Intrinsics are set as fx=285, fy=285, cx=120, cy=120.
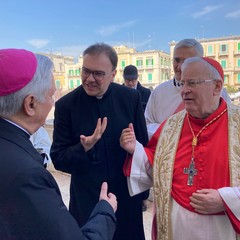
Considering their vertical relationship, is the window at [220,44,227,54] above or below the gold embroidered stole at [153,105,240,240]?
above

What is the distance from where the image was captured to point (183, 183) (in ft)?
6.17

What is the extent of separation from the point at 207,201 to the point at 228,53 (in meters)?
37.1

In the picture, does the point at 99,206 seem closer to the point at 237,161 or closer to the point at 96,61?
the point at 237,161

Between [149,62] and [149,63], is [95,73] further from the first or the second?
[149,62]

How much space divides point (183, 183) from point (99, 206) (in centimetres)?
71

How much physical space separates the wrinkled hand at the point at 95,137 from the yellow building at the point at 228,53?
35.4 m

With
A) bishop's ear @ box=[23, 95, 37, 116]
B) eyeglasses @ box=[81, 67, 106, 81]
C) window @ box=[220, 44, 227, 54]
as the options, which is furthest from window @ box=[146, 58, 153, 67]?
bishop's ear @ box=[23, 95, 37, 116]

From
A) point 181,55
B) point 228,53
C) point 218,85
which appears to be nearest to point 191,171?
point 218,85

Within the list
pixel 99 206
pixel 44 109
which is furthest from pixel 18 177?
pixel 99 206

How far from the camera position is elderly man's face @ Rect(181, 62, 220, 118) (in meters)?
1.87

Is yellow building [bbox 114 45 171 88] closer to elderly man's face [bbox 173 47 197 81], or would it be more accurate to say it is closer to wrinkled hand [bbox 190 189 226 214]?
elderly man's face [bbox 173 47 197 81]

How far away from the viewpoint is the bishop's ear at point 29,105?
3.63ft

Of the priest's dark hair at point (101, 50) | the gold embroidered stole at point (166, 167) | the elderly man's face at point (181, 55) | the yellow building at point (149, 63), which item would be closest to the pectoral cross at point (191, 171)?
the gold embroidered stole at point (166, 167)

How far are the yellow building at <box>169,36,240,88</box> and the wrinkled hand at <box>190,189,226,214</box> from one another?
35.3 metres
